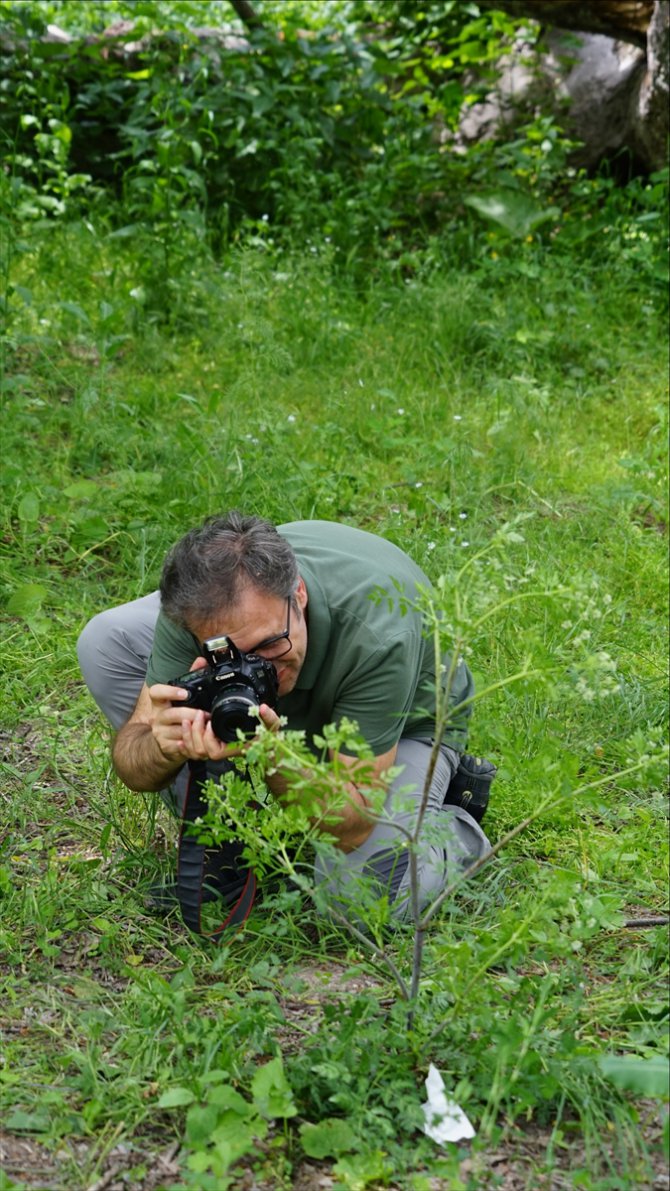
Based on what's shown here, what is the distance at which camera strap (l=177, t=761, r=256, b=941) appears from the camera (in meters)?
2.57

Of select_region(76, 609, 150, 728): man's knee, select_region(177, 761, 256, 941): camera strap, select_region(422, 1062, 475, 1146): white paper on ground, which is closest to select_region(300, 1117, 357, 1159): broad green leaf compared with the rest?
select_region(422, 1062, 475, 1146): white paper on ground

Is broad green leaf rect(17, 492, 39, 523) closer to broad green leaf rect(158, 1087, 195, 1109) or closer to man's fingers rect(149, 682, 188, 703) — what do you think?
man's fingers rect(149, 682, 188, 703)

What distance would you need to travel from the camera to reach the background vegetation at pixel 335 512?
2.01 metres

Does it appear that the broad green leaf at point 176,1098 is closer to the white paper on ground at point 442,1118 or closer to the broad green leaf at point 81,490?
the white paper on ground at point 442,1118

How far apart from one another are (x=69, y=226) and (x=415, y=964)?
497 centimetres

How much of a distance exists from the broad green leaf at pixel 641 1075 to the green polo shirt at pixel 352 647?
0.74 meters

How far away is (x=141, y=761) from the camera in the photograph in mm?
2621

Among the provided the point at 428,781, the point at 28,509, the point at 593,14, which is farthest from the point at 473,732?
the point at 593,14

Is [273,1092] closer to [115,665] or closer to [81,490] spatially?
[115,665]

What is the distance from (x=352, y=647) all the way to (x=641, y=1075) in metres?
1.02

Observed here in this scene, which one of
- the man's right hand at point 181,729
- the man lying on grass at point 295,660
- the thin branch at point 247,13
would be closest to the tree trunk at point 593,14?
the thin branch at point 247,13

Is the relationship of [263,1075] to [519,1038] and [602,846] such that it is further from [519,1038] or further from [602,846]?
[602,846]

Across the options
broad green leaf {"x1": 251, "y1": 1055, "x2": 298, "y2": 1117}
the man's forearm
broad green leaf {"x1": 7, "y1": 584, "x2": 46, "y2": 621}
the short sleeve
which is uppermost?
the short sleeve

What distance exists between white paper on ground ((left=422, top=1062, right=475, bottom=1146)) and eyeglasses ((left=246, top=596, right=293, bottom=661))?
84 centimetres
